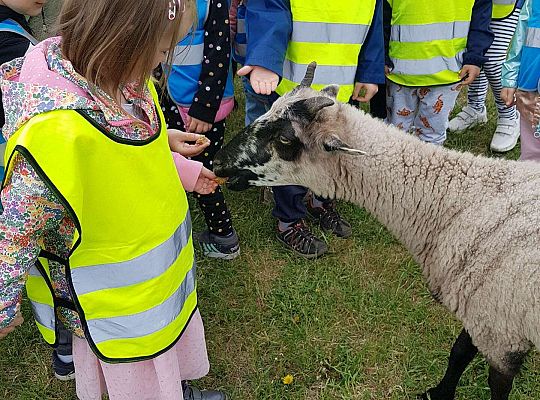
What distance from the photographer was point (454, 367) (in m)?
2.37

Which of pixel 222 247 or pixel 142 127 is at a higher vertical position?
pixel 142 127

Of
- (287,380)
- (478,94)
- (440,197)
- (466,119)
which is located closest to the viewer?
(440,197)

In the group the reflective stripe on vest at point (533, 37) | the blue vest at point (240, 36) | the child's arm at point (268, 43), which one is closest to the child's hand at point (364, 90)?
the child's arm at point (268, 43)

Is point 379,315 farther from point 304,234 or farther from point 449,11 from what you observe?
point 449,11

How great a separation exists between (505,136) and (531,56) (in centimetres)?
173

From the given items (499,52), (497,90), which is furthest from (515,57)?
(497,90)

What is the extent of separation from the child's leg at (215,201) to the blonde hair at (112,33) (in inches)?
59.7

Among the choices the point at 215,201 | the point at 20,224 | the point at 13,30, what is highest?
the point at 13,30

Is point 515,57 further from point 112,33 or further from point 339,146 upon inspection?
point 112,33

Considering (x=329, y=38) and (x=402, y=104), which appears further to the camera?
(x=402, y=104)

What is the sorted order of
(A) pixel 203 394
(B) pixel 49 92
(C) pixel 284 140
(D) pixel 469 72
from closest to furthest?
(B) pixel 49 92
(C) pixel 284 140
(A) pixel 203 394
(D) pixel 469 72

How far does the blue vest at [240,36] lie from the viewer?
3.27 meters

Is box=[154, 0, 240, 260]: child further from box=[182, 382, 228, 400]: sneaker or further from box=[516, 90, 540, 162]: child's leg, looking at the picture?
box=[516, 90, 540, 162]: child's leg

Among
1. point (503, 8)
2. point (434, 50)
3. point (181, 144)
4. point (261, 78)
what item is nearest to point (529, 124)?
point (434, 50)
